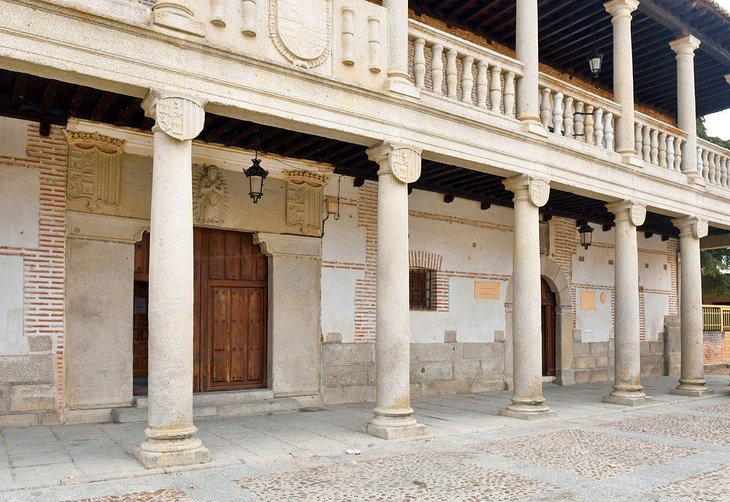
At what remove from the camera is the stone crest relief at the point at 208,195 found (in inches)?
323

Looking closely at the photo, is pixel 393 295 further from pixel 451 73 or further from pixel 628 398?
pixel 628 398

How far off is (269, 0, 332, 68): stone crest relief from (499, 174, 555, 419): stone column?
10.8 feet

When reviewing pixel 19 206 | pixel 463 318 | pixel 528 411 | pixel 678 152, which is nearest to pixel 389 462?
pixel 528 411

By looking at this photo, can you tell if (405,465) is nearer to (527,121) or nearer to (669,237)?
(527,121)

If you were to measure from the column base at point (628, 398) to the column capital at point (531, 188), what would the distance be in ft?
11.6

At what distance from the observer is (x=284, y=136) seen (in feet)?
26.2

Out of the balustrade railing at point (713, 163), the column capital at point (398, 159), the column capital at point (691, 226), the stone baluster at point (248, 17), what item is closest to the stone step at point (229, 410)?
the column capital at point (398, 159)

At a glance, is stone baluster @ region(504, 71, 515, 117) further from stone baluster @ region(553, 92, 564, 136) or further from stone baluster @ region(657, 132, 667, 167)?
stone baluster @ region(657, 132, 667, 167)

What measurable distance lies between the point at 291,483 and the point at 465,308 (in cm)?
658

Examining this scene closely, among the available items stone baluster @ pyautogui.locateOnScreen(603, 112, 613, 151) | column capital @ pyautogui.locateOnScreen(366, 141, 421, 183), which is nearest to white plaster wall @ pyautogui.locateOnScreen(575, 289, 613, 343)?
stone baluster @ pyautogui.locateOnScreen(603, 112, 613, 151)

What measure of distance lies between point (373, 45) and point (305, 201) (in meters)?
2.87

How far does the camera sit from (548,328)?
12.9 m

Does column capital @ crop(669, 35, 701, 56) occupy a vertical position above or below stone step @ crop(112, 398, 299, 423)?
above

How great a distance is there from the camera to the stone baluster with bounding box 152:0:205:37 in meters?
5.43
